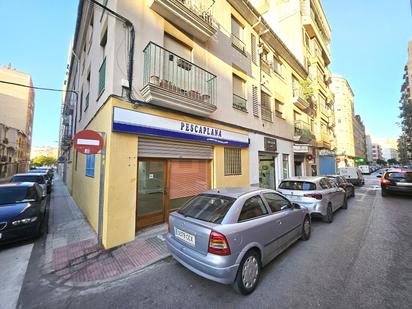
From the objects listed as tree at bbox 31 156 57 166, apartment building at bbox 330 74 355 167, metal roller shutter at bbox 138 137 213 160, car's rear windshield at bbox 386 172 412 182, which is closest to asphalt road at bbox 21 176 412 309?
metal roller shutter at bbox 138 137 213 160

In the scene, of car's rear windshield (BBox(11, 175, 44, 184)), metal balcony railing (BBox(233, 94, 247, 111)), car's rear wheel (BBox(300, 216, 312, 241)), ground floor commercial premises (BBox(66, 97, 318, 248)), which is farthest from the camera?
car's rear windshield (BBox(11, 175, 44, 184))

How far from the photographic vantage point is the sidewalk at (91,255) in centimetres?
360

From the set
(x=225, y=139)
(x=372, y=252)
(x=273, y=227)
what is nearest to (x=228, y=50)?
(x=225, y=139)

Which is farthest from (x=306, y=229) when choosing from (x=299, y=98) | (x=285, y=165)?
(x=299, y=98)

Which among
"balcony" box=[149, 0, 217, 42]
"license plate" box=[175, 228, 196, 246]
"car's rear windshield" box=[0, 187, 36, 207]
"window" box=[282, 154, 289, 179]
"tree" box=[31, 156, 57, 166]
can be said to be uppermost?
"balcony" box=[149, 0, 217, 42]

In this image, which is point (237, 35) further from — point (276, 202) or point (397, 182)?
point (397, 182)

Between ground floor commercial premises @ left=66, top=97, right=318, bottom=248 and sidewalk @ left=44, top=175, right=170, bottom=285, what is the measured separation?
12.4 inches

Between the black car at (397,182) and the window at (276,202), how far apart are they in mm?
10742

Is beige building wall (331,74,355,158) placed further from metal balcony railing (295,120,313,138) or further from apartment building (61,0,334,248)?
apartment building (61,0,334,248)

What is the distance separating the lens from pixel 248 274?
3.04 metres

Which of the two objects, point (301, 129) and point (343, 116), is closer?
point (301, 129)

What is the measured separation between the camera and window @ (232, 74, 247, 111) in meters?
9.05

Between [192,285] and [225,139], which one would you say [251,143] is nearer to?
[225,139]

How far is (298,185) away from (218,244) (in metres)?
5.09
